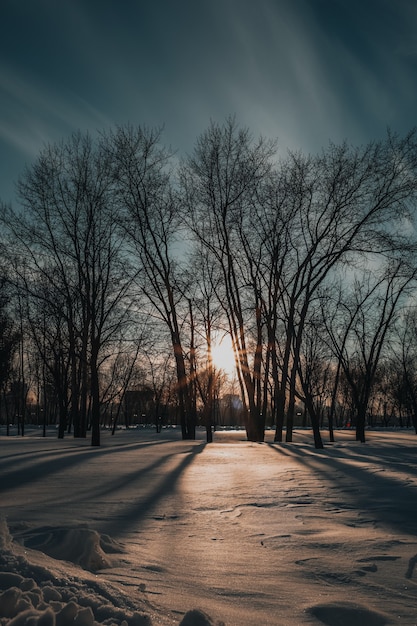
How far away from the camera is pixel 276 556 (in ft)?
10.9

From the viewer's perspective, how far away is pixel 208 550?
3471mm

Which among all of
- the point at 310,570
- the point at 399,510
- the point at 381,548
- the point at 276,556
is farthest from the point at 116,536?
the point at 399,510

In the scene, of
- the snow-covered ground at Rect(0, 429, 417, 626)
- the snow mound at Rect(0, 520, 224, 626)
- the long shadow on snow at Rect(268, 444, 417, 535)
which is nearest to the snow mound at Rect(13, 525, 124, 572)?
the snow-covered ground at Rect(0, 429, 417, 626)

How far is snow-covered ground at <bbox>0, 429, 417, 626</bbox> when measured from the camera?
2.13 m

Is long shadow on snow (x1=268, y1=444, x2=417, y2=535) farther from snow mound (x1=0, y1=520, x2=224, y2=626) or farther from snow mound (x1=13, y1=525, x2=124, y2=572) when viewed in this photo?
snow mound (x1=0, y1=520, x2=224, y2=626)

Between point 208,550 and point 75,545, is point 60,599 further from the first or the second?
point 208,550

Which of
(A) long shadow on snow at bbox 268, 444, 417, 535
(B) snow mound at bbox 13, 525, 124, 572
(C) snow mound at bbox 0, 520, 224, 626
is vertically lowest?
(A) long shadow on snow at bbox 268, 444, 417, 535

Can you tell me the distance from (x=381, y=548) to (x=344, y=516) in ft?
3.79

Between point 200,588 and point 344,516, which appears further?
point 344,516

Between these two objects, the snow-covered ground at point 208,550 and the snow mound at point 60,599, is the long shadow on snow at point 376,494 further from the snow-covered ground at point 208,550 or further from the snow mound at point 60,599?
the snow mound at point 60,599

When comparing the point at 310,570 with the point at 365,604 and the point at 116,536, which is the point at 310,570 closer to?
the point at 365,604

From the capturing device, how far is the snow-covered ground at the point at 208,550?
2129 millimetres

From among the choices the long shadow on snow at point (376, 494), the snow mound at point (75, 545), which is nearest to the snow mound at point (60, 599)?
the snow mound at point (75, 545)

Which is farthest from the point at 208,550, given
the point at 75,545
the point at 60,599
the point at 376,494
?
the point at 376,494
